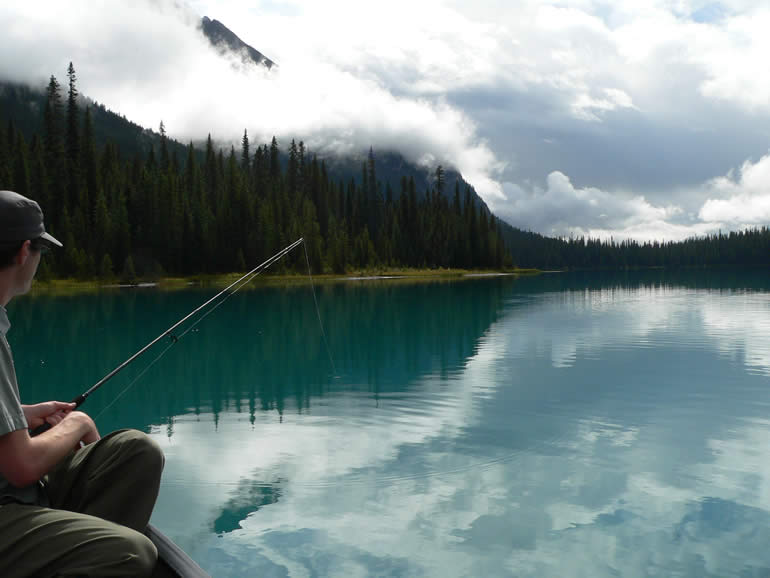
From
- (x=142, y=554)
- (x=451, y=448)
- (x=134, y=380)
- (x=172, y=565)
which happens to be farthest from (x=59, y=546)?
(x=134, y=380)

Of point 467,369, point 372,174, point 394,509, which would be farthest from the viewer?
point 372,174

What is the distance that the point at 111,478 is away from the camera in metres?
3.29

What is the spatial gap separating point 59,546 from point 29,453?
426mm

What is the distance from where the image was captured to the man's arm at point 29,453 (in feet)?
8.68

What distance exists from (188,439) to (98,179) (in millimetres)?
89793

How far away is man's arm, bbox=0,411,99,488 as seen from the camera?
2.65 metres

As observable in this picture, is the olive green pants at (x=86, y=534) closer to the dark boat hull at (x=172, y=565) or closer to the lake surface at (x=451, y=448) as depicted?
the dark boat hull at (x=172, y=565)

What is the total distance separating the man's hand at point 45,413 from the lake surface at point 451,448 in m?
3.07

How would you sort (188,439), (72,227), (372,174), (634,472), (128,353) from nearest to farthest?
(634,472) → (188,439) → (128,353) → (72,227) → (372,174)

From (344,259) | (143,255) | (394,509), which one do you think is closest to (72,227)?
(143,255)

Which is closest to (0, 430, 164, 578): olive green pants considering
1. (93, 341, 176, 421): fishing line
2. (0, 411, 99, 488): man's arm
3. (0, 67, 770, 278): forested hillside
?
(0, 411, 99, 488): man's arm

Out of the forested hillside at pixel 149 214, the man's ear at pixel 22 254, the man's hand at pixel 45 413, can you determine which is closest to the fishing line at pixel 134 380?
the man's hand at pixel 45 413

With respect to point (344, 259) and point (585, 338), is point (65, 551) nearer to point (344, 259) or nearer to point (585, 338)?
point (585, 338)

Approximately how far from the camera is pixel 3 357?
2533mm
